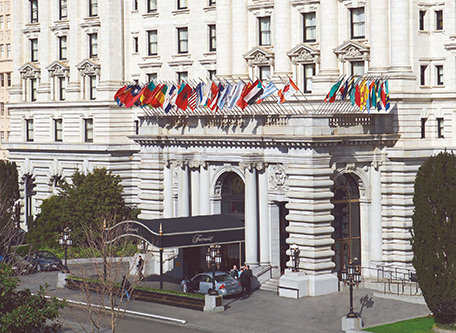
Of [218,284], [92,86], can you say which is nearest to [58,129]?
[92,86]

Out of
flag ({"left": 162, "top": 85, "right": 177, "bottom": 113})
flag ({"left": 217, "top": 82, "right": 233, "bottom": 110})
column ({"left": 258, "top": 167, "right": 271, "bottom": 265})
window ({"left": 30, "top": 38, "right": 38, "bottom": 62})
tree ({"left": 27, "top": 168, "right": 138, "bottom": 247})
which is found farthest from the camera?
window ({"left": 30, "top": 38, "right": 38, "bottom": 62})

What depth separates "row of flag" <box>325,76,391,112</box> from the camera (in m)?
65.7

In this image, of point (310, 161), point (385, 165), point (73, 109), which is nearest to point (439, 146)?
point (385, 165)

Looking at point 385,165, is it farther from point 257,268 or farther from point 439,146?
point 257,268

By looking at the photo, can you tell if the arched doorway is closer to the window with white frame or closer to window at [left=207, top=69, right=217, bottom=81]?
window at [left=207, top=69, right=217, bottom=81]

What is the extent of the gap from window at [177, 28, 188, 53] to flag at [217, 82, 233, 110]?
42.4 feet

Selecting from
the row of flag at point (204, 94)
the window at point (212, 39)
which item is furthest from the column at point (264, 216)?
the window at point (212, 39)

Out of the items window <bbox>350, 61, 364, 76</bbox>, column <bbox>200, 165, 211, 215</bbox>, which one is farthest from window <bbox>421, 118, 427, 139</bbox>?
column <bbox>200, 165, 211, 215</bbox>

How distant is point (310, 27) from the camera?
72.9 meters

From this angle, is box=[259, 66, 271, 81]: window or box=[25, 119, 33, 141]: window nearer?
box=[259, 66, 271, 81]: window

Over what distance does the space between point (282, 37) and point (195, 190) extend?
12.6 m

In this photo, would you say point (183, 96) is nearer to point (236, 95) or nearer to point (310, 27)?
point (236, 95)

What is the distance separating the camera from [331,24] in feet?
232

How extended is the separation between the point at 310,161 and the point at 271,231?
246 inches
